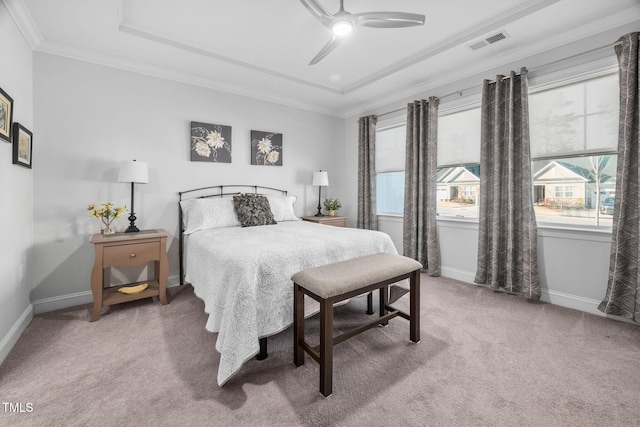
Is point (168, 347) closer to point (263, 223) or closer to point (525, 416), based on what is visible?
point (263, 223)

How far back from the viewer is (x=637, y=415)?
1.49 meters

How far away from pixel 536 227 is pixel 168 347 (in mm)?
3748

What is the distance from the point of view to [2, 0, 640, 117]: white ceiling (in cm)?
246

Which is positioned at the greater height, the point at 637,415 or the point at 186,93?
the point at 186,93

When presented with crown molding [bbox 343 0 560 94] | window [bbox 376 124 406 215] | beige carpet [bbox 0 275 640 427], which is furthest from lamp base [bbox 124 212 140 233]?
window [bbox 376 124 406 215]

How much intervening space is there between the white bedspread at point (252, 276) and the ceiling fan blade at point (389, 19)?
69.9 inches

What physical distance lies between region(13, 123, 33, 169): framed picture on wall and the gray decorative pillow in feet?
6.34

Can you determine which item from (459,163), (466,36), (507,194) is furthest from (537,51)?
(507,194)

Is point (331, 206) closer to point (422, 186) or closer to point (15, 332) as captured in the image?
point (422, 186)

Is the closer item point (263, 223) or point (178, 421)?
point (178, 421)

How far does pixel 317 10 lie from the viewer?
2090mm

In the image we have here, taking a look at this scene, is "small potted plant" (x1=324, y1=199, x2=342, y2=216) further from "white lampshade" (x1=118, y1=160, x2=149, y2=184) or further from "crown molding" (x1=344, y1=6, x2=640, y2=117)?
"white lampshade" (x1=118, y1=160, x2=149, y2=184)

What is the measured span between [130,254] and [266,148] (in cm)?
239

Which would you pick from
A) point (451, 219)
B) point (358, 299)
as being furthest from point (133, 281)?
point (451, 219)
